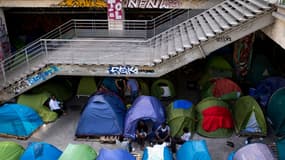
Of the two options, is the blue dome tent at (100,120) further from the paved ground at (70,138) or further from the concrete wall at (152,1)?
the concrete wall at (152,1)

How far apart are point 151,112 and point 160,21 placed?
6.60 m

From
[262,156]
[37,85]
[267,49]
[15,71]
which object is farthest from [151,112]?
[267,49]

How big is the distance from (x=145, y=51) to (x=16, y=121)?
547 cm

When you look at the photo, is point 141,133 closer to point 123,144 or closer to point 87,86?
point 123,144

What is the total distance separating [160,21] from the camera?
51.7ft

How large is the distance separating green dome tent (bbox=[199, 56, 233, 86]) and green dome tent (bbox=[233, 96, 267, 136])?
337cm

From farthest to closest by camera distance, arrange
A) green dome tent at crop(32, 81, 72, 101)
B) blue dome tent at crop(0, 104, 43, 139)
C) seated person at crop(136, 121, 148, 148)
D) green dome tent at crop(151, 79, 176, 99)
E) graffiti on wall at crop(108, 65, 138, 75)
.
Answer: green dome tent at crop(151, 79, 176, 99)
green dome tent at crop(32, 81, 72, 101)
graffiti on wall at crop(108, 65, 138, 75)
blue dome tent at crop(0, 104, 43, 139)
seated person at crop(136, 121, 148, 148)

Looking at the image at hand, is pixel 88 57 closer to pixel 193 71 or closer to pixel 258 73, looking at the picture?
pixel 193 71

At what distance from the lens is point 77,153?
8578mm

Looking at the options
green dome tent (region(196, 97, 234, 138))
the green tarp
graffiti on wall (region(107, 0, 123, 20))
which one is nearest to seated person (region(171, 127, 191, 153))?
green dome tent (region(196, 97, 234, 138))

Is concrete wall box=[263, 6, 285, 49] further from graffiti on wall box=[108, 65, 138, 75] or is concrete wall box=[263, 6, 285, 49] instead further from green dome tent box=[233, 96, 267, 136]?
graffiti on wall box=[108, 65, 138, 75]

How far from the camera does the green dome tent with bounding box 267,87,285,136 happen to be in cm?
1080

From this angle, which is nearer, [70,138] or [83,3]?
[70,138]

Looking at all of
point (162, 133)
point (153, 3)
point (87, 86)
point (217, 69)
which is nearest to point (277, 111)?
point (217, 69)
